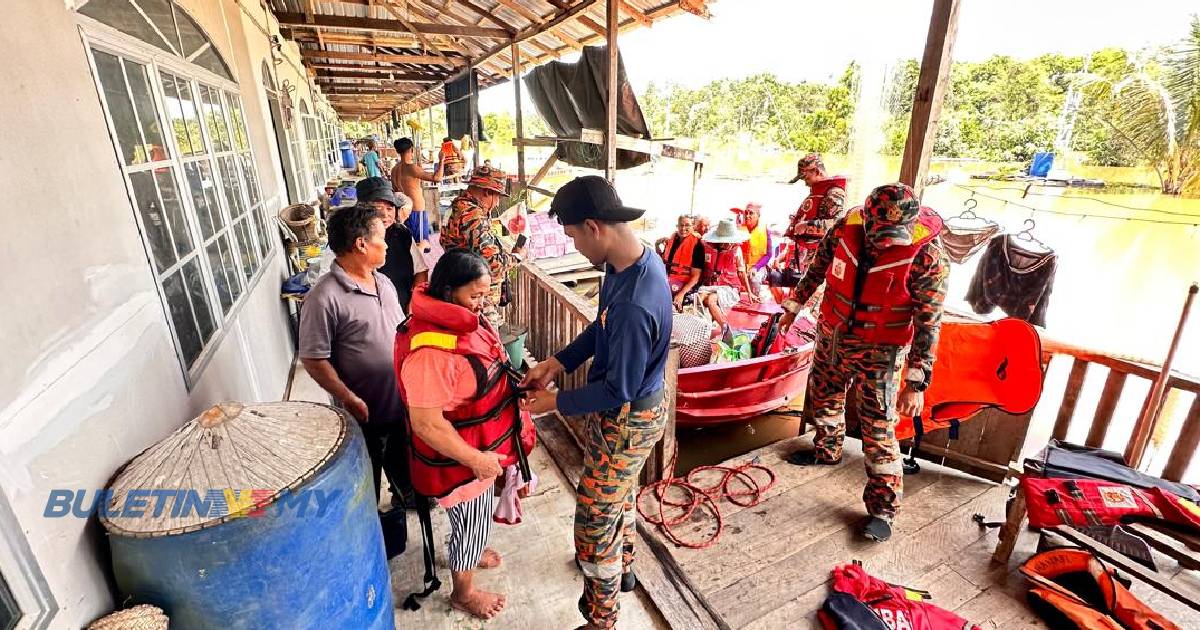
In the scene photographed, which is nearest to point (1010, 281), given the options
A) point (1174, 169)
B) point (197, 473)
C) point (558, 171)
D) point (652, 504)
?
point (652, 504)

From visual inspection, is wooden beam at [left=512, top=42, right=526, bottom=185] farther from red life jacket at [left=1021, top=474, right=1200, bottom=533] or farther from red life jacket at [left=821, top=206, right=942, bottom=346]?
red life jacket at [left=1021, top=474, right=1200, bottom=533]

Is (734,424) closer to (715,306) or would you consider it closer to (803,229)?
(715,306)

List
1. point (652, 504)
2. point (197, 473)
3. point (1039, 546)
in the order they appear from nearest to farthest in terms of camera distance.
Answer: point (197, 473) → point (1039, 546) → point (652, 504)

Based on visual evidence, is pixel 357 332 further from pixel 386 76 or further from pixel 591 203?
pixel 386 76

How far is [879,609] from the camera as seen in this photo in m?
2.45

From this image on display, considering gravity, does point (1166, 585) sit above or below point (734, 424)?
above

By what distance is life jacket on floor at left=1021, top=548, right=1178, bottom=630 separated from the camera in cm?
234

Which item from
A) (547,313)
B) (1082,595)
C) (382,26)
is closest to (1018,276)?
(1082,595)

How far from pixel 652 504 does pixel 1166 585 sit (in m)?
2.56

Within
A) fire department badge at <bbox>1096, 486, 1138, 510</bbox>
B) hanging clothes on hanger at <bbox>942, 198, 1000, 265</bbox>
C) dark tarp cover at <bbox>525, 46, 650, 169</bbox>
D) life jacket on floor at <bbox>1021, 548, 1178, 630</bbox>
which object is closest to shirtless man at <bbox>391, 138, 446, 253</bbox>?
dark tarp cover at <bbox>525, 46, 650, 169</bbox>

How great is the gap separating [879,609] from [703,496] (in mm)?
1157

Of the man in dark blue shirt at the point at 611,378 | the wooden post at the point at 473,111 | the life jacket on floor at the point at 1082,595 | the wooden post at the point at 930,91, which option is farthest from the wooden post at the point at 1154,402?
the wooden post at the point at 473,111

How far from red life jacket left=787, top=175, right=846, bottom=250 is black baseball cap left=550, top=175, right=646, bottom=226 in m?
4.81

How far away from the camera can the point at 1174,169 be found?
1307 cm
